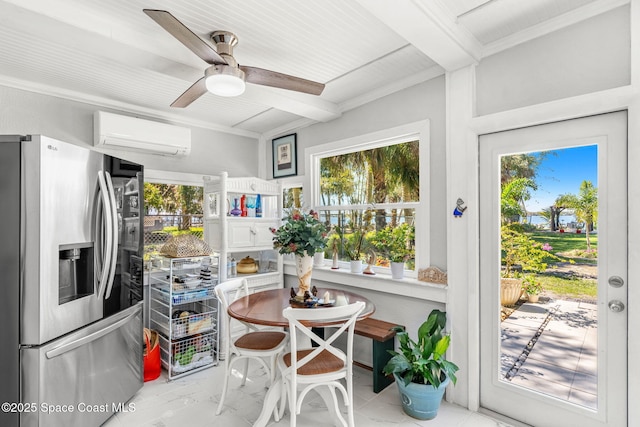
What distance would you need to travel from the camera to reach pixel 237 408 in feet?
7.78

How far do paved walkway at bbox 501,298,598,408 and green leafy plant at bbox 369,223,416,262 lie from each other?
35.5 inches

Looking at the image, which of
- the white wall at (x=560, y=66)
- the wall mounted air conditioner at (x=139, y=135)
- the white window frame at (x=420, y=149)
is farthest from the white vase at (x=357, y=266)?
the wall mounted air conditioner at (x=139, y=135)

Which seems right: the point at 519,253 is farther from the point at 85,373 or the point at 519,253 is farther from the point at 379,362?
the point at 85,373

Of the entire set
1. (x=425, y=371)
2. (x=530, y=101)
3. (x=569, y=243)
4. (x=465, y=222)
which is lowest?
(x=425, y=371)

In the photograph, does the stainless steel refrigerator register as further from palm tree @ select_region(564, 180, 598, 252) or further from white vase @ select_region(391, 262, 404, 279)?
palm tree @ select_region(564, 180, 598, 252)

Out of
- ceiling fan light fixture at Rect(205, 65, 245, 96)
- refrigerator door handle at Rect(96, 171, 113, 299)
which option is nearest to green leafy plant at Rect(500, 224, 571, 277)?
ceiling fan light fixture at Rect(205, 65, 245, 96)

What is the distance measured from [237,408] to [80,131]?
2731 mm

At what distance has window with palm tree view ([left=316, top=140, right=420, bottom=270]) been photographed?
2838 mm

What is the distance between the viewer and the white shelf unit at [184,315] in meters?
2.88

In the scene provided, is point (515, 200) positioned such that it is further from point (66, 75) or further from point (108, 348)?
point (66, 75)

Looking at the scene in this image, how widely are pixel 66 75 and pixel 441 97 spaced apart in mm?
2943

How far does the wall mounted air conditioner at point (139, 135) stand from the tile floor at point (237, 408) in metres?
2.16

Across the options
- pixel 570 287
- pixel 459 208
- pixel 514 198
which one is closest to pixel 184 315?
pixel 459 208

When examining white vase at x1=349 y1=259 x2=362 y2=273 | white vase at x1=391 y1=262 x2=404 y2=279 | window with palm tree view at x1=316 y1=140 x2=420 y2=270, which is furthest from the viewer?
white vase at x1=349 y1=259 x2=362 y2=273
